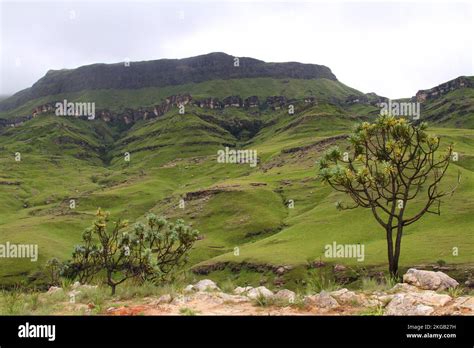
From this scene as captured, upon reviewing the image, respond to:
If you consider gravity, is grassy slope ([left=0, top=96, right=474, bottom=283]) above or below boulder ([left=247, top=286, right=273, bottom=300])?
below

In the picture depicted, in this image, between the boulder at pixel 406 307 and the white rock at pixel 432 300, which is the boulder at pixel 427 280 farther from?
the boulder at pixel 406 307

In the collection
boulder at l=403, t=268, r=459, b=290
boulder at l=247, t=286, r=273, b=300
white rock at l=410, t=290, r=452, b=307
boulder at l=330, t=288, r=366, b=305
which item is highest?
white rock at l=410, t=290, r=452, b=307

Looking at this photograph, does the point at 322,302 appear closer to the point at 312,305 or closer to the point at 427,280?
the point at 312,305

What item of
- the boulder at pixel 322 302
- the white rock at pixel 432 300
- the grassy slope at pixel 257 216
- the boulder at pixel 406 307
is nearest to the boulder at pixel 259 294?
the boulder at pixel 322 302

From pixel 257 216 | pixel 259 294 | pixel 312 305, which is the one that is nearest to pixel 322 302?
pixel 312 305

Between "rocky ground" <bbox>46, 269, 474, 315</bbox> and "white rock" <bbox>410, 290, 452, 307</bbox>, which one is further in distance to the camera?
"white rock" <bbox>410, 290, 452, 307</bbox>

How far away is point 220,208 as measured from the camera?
11712 cm

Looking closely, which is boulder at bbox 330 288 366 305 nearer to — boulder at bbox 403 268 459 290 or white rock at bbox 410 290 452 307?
white rock at bbox 410 290 452 307

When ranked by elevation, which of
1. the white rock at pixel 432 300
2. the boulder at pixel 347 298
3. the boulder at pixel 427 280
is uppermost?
the white rock at pixel 432 300

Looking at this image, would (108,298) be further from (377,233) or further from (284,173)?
(284,173)

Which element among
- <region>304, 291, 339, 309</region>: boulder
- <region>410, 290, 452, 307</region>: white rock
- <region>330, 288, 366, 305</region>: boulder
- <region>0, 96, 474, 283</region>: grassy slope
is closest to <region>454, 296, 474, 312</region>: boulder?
<region>410, 290, 452, 307</region>: white rock
